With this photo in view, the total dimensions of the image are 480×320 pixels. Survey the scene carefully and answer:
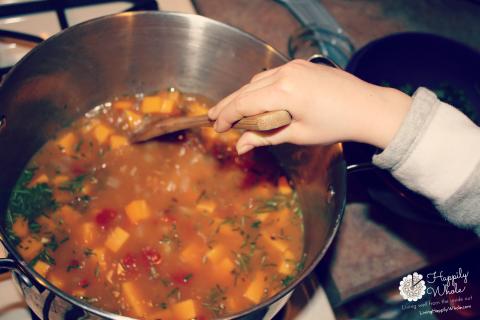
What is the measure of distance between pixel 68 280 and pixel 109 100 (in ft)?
2.36

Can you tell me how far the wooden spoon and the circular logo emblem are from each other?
0.83 meters

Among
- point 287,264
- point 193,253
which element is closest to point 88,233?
point 193,253

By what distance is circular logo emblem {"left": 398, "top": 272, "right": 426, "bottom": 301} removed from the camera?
1629 millimetres

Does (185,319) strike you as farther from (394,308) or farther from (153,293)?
(394,308)

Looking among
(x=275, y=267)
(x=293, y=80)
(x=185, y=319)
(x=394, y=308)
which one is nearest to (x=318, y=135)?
(x=293, y=80)

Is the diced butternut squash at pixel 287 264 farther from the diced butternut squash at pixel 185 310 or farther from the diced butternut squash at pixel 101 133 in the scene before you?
the diced butternut squash at pixel 101 133

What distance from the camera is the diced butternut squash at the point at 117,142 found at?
180cm

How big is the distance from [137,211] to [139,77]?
54cm

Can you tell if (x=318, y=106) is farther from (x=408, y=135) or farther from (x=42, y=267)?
(x=42, y=267)

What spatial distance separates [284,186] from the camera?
1.84 meters

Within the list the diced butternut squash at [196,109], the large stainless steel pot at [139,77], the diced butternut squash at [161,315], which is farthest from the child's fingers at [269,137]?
the diced butternut squash at [196,109]

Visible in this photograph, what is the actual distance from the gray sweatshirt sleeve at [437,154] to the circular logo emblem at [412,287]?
476 millimetres

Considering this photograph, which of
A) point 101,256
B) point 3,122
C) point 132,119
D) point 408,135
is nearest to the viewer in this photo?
point 408,135

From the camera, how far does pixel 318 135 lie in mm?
1253
